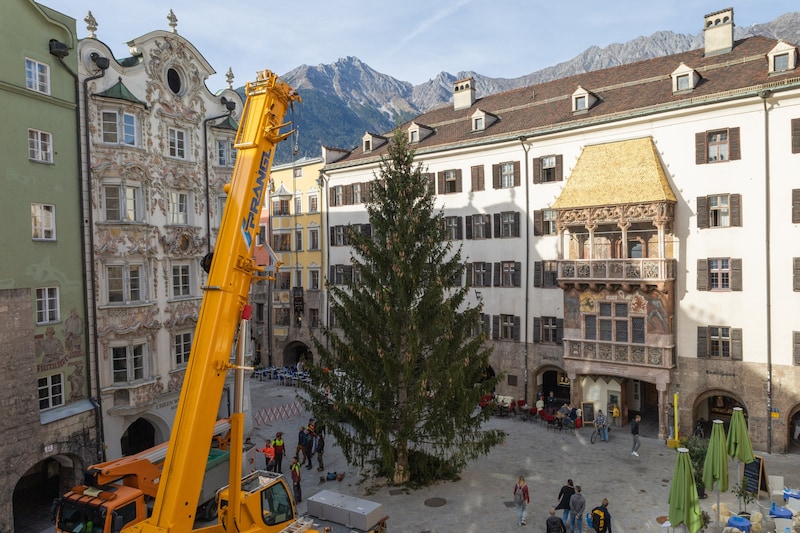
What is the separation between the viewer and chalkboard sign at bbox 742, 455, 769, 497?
20312 mm

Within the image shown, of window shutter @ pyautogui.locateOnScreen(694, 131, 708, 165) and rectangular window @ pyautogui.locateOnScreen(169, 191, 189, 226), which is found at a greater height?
window shutter @ pyautogui.locateOnScreen(694, 131, 708, 165)

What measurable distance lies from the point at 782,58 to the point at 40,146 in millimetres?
32965

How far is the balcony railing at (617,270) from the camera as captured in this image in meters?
28.8

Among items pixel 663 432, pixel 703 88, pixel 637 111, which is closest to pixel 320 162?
pixel 637 111

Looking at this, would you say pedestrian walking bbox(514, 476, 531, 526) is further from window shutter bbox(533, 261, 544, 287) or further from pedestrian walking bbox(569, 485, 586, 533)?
window shutter bbox(533, 261, 544, 287)

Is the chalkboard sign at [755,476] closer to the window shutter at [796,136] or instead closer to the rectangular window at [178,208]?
the window shutter at [796,136]

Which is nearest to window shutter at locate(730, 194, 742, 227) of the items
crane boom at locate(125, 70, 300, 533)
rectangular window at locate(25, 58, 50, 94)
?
crane boom at locate(125, 70, 300, 533)

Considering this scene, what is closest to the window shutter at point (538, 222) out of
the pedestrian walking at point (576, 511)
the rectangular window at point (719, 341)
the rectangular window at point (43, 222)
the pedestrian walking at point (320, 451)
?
the rectangular window at point (719, 341)

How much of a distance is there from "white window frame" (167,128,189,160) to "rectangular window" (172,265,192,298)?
527cm

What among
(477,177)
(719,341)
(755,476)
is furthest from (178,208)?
(719,341)

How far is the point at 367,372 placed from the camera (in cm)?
2180

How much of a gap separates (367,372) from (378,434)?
96.0 inches

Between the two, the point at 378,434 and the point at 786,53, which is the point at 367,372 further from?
the point at 786,53

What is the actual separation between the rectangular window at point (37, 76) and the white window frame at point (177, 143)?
5.56 m
